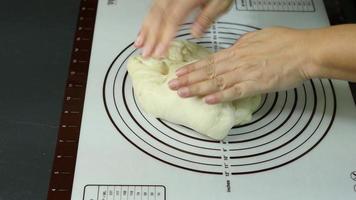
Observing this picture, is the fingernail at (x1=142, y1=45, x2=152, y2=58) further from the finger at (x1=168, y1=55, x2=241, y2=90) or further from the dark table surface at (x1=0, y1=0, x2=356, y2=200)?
the dark table surface at (x1=0, y1=0, x2=356, y2=200)

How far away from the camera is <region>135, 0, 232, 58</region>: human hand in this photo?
84 centimetres

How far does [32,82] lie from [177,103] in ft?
1.10

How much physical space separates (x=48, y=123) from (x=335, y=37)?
22.7 inches

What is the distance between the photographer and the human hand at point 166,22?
0.84 metres

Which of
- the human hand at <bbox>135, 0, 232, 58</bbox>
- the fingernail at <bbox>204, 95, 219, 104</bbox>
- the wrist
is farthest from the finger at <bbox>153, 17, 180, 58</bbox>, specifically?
the wrist

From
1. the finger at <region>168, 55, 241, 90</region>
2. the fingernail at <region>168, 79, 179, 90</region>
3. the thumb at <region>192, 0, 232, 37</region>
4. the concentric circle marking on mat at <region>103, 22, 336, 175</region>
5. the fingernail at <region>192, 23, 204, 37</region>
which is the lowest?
the concentric circle marking on mat at <region>103, 22, 336, 175</region>

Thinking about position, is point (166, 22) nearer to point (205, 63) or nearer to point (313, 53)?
point (205, 63)

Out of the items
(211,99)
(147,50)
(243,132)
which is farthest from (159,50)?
(243,132)

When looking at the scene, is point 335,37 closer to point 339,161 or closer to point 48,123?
point 339,161

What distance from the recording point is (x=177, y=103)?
873mm

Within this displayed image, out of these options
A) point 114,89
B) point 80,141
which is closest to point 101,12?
point 114,89

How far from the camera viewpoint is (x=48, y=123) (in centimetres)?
92

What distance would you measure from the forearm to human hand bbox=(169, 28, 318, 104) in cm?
1

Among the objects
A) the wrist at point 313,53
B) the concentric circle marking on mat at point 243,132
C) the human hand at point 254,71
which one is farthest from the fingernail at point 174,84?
the wrist at point 313,53
